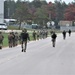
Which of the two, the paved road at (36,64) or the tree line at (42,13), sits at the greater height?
the tree line at (42,13)

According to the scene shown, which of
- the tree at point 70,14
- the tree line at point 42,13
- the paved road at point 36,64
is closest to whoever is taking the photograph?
the paved road at point 36,64

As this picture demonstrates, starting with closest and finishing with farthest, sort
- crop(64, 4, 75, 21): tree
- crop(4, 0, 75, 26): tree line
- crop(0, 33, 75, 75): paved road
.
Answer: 1. crop(0, 33, 75, 75): paved road
2. crop(4, 0, 75, 26): tree line
3. crop(64, 4, 75, 21): tree

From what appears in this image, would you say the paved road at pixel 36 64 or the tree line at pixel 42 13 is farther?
the tree line at pixel 42 13

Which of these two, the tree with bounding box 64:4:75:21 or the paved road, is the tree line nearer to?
the tree with bounding box 64:4:75:21

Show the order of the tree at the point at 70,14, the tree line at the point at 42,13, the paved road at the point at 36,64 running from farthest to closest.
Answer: the tree at the point at 70,14
the tree line at the point at 42,13
the paved road at the point at 36,64

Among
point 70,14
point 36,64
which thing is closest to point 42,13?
point 70,14

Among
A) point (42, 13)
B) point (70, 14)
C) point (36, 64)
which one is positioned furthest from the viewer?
point (70, 14)

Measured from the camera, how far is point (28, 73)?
1566 centimetres

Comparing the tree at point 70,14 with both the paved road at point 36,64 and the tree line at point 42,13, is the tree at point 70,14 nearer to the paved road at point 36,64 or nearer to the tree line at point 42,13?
the tree line at point 42,13

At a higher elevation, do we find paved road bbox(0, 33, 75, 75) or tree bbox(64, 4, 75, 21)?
tree bbox(64, 4, 75, 21)

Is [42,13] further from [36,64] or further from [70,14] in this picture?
[36,64]

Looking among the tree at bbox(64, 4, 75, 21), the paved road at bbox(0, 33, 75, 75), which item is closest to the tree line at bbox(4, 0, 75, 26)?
the tree at bbox(64, 4, 75, 21)

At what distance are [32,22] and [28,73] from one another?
150 m

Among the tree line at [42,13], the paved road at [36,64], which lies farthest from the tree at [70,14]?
the paved road at [36,64]
